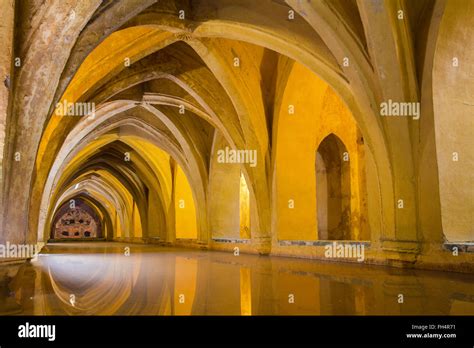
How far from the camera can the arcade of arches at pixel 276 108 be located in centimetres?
506

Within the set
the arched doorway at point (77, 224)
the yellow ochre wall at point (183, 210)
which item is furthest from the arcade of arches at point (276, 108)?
the arched doorway at point (77, 224)

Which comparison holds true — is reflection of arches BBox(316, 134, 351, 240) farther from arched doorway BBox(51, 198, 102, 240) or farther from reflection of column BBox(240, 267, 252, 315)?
arched doorway BBox(51, 198, 102, 240)

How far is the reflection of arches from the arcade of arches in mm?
41

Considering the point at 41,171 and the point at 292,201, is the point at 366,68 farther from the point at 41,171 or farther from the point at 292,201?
the point at 41,171

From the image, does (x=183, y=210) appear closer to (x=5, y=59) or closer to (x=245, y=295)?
(x=5, y=59)

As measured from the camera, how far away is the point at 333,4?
5.54m

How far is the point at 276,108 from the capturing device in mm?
8828

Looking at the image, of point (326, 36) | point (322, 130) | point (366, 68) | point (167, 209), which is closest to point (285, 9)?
point (326, 36)

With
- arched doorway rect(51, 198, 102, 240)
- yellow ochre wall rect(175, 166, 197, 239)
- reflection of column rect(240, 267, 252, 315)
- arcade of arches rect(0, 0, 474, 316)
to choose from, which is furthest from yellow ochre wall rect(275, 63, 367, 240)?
arched doorway rect(51, 198, 102, 240)

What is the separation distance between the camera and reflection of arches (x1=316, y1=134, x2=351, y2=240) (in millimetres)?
12281

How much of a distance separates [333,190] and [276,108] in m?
4.59

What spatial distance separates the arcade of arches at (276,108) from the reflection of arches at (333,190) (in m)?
0.04

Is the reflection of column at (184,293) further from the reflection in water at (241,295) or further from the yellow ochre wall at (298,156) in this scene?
the yellow ochre wall at (298,156)
